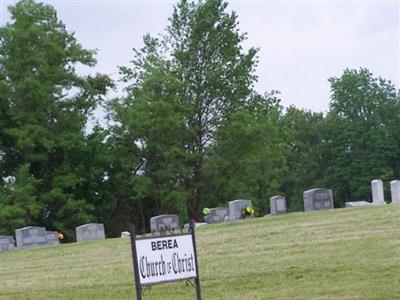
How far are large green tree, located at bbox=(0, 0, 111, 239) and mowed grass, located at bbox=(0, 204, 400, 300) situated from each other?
19.6 m

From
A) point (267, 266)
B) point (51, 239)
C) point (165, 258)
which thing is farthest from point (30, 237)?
point (165, 258)

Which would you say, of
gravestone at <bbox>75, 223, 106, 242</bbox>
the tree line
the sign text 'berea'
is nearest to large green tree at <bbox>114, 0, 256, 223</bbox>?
the tree line

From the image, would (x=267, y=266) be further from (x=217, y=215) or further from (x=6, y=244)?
(x=6, y=244)

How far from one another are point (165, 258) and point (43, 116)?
120 feet

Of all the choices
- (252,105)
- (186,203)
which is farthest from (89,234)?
(252,105)

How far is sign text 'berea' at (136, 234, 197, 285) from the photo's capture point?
9.55 metres

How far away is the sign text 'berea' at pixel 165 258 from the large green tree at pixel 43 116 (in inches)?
1305

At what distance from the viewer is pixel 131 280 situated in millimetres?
16172

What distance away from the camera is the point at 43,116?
4556 centimetres

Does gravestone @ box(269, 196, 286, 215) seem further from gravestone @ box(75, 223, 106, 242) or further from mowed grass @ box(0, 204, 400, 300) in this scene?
mowed grass @ box(0, 204, 400, 300)

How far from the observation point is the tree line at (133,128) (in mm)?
44688

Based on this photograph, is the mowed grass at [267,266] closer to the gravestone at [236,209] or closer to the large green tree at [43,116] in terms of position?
the gravestone at [236,209]

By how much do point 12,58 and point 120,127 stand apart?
6.54m

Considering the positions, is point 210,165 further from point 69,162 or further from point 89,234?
point 89,234
